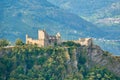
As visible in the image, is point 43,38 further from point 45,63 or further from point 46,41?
point 45,63

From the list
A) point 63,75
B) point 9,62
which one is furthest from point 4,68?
point 63,75

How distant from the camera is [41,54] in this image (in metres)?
116

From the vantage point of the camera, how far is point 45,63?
115375 millimetres

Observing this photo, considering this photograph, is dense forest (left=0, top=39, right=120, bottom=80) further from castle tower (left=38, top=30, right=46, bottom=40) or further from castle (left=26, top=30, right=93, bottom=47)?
castle tower (left=38, top=30, right=46, bottom=40)

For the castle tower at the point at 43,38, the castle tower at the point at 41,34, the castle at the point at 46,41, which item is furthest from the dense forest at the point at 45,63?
the castle tower at the point at 41,34

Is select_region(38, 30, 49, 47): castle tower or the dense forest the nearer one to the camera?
the dense forest

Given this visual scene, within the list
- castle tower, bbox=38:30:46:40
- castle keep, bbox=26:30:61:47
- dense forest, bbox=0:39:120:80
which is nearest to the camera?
dense forest, bbox=0:39:120:80

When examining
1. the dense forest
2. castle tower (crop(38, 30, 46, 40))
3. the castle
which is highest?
castle tower (crop(38, 30, 46, 40))

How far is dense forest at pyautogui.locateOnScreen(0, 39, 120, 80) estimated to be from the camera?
Answer: 11288 cm

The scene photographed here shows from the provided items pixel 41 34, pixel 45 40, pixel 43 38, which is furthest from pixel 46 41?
pixel 41 34

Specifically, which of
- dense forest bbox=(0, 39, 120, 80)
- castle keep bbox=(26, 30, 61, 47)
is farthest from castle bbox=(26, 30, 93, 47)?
dense forest bbox=(0, 39, 120, 80)

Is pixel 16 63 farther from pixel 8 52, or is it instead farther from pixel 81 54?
pixel 81 54

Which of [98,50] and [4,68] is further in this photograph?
[98,50]

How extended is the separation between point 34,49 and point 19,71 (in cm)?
452
